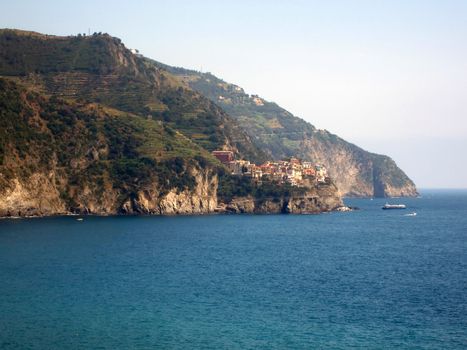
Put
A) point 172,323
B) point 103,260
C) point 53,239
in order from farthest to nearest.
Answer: point 53,239
point 103,260
point 172,323

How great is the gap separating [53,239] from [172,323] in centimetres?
6527

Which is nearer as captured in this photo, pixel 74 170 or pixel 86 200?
pixel 86 200

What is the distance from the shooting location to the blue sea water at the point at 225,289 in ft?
197

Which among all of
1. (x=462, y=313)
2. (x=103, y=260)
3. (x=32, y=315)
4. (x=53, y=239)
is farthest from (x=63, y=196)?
(x=462, y=313)

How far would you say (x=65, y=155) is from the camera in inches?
7416

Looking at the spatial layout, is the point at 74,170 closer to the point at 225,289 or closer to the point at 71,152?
the point at 71,152

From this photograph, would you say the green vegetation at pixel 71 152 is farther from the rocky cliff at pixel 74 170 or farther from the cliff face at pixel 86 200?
the cliff face at pixel 86 200

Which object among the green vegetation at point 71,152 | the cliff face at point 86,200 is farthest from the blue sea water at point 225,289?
the green vegetation at point 71,152

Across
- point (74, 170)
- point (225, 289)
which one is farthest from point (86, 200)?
point (225, 289)

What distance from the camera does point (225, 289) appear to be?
82188 mm

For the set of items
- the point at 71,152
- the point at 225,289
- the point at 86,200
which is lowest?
the point at 225,289

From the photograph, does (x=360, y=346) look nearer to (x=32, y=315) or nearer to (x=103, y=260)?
(x=32, y=315)

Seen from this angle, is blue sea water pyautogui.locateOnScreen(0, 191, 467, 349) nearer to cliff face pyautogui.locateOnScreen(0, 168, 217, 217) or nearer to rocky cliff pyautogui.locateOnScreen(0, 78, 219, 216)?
cliff face pyautogui.locateOnScreen(0, 168, 217, 217)

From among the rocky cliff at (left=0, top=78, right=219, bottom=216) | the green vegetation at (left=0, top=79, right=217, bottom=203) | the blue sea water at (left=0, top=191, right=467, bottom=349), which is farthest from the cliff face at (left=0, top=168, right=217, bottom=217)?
the blue sea water at (left=0, top=191, right=467, bottom=349)
